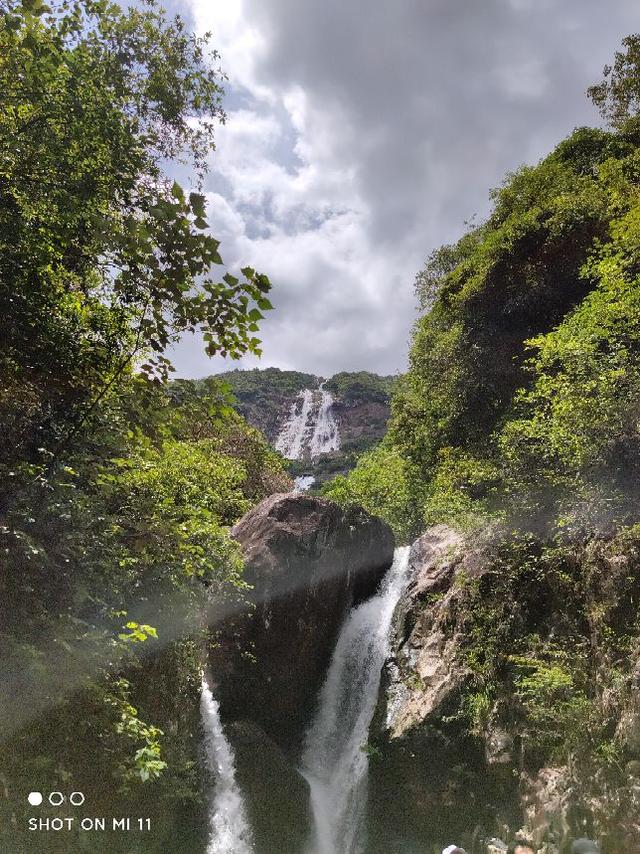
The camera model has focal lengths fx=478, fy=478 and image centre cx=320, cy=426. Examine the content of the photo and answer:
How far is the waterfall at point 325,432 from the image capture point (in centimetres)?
8962

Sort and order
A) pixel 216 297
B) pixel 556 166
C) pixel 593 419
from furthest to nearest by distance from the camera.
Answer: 1. pixel 556 166
2. pixel 593 419
3. pixel 216 297

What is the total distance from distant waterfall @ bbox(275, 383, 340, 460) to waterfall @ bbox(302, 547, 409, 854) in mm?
67674

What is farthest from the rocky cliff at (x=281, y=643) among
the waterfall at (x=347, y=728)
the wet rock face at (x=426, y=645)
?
the wet rock face at (x=426, y=645)

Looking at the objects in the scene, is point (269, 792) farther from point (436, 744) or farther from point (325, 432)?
point (325, 432)

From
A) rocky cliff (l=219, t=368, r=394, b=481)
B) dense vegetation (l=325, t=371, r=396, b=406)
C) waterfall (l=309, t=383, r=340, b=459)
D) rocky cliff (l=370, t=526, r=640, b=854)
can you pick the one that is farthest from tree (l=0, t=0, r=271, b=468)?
dense vegetation (l=325, t=371, r=396, b=406)

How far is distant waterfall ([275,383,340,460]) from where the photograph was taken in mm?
88069

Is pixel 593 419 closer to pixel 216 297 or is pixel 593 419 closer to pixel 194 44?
pixel 216 297

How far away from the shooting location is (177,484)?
36.9 ft

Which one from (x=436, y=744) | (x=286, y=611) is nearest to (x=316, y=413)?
(x=286, y=611)

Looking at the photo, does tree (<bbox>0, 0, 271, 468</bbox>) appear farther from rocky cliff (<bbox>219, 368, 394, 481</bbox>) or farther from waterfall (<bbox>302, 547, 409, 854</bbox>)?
rocky cliff (<bbox>219, 368, 394, 481</bbox>)

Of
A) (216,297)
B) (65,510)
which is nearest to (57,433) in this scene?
(65,510)

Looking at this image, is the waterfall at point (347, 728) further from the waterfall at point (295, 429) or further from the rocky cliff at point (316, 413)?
the waterfall at point (295, 429)

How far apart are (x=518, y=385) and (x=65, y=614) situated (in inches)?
692

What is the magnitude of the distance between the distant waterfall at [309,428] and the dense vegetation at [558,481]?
65.9 metres
